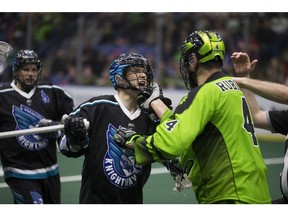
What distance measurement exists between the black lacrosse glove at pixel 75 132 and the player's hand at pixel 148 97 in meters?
0.39

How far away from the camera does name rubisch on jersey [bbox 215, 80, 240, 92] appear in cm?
366

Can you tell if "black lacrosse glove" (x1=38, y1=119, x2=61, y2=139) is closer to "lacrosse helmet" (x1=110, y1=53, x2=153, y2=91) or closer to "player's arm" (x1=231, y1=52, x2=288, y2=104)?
"lacrosse helmet" (x1=110, y1=53, x2=153, y2=91)

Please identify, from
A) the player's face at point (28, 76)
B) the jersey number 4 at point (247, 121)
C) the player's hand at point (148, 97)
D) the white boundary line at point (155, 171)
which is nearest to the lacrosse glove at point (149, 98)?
the player's hand at point (148, 97)

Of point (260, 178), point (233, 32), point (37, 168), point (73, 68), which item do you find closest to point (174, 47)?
point (233, 32)

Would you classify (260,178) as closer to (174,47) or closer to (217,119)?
(217,119)

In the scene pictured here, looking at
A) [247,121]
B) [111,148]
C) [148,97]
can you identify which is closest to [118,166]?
[111,148]

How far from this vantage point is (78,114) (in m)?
4.30

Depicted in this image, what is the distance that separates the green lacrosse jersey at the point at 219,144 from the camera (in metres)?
3.57

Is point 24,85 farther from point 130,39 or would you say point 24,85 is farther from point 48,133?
point 130,39

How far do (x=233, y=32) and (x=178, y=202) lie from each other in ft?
17.2

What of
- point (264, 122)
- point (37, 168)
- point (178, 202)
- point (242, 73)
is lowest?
point (178, 202)

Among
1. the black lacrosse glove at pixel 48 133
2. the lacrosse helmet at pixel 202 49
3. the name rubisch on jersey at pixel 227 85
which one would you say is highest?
the lacrosse helmet at pixel 202 49

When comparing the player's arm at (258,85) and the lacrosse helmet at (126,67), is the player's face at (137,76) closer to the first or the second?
the lacrosse helmet at (126,67)

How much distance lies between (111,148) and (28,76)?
1695 mm
